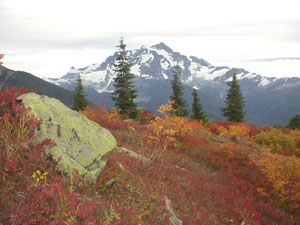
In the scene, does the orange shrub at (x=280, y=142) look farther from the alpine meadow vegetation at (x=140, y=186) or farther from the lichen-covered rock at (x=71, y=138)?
the lichen-covered rock at (x=71, y=138)

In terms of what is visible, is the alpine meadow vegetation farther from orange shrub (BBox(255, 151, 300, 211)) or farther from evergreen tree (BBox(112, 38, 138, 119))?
evergreen tree (BBox(112, 38, 138, 119))

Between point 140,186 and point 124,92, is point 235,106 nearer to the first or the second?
point 124,92

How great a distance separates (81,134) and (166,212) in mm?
3243

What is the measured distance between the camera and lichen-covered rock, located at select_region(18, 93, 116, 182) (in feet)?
16.8

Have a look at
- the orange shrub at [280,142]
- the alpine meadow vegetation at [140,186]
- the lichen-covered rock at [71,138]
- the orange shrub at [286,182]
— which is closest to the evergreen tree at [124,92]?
the alpine meadow vegetation at [140,186]

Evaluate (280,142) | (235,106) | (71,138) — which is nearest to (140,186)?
(71,138)

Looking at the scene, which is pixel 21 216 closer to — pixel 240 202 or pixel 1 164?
pixel 1 164

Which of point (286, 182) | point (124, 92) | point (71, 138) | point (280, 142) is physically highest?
point (71, 138)

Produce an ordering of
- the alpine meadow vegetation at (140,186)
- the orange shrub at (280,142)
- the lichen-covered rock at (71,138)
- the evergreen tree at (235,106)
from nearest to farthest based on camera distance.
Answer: the alpine meadow vegetation at (140,186) < the lichen-covered rock at (71,138) < the orange shrub at (280,142) < the evergreen tree at (235,106)

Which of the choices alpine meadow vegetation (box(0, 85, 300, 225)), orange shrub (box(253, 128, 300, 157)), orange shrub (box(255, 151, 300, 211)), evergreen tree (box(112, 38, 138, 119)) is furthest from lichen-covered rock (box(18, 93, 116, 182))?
evergreen tree (box(112, 38, 138, 119))

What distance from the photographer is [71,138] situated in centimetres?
→ 566

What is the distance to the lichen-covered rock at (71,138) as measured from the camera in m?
5.12

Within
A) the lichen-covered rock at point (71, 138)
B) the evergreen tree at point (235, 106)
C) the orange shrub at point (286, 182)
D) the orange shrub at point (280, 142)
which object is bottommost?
the evergreen tree at point (235, 106)

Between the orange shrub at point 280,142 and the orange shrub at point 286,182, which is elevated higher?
the orange shrub at point 286,182
